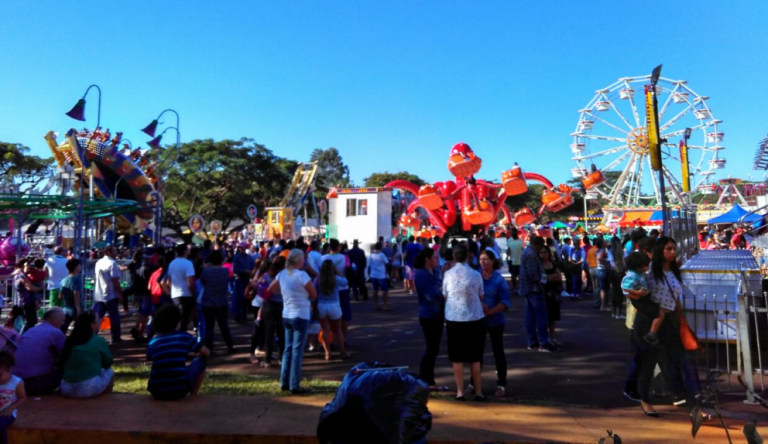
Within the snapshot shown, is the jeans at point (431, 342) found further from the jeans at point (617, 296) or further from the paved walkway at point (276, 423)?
the jeans at point (617, 296)

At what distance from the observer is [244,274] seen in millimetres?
10836

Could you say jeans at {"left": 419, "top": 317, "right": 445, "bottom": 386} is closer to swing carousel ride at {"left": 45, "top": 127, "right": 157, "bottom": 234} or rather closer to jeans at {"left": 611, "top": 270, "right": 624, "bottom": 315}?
jeans at {"left": 611, "top": 270, "right": 624, "bottom": 315}

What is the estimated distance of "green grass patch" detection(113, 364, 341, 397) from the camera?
18.7 ft

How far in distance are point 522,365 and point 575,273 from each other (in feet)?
21.4

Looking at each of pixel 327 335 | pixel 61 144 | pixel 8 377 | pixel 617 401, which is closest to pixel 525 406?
pixel 617 401

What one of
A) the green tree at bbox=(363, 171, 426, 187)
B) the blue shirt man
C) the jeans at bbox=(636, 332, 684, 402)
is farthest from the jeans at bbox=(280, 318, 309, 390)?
the green tree at bbox=(363, 171, 426, 187)

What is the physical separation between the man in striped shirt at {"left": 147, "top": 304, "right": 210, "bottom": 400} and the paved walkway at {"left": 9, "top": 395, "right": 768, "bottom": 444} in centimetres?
14

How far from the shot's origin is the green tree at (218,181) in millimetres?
38844

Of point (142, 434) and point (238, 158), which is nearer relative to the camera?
point (142, 434)

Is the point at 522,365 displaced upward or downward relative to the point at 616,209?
downward

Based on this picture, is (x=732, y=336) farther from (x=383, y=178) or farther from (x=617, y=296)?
(x=383, y=178)

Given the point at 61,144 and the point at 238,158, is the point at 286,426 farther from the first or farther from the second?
the point at 238,158

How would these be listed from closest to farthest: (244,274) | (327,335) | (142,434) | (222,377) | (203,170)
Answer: (142,434), (222,377), (327,335), (244,274), (203,170)

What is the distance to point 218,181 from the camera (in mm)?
40625
